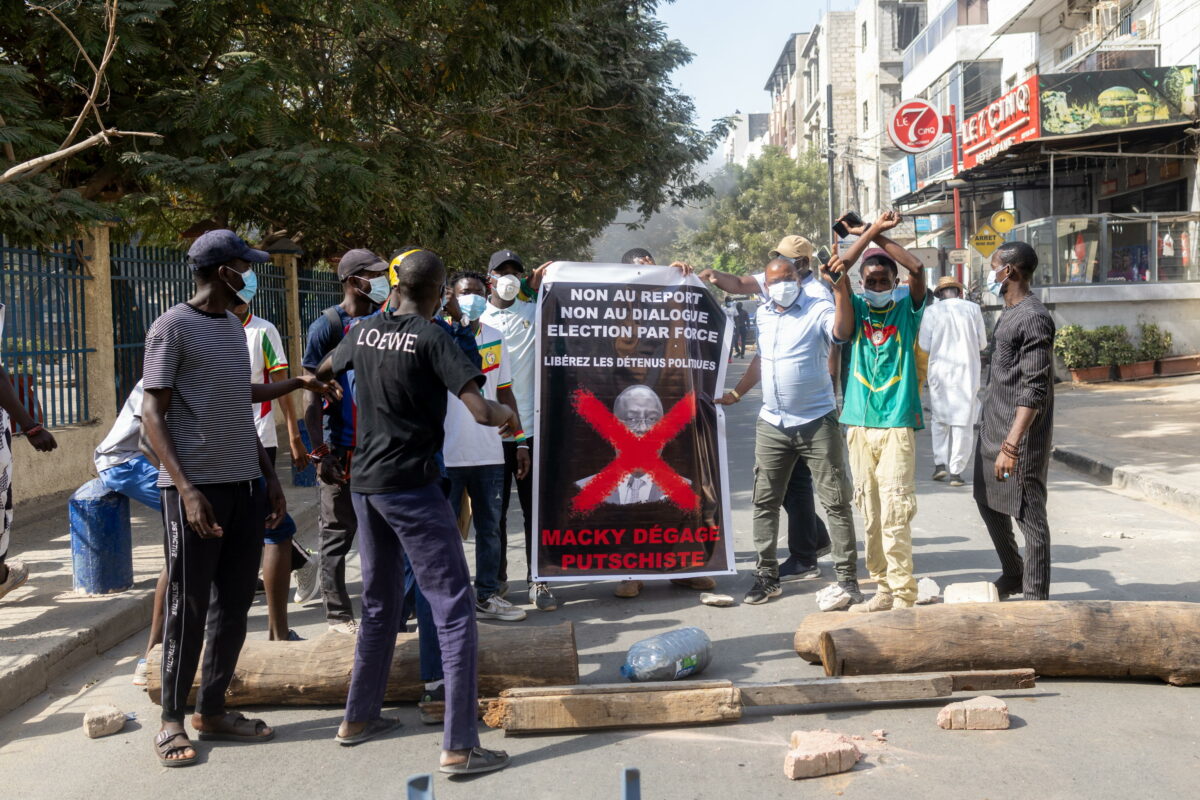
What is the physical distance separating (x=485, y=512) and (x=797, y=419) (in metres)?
1.72

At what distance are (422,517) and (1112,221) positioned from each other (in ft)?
71.8

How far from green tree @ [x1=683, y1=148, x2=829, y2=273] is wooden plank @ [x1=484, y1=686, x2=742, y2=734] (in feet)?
170

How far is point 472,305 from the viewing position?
6145mm

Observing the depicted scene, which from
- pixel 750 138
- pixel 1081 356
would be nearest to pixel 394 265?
pixel 1081 356

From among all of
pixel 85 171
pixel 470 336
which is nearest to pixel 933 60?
pixel 85 171

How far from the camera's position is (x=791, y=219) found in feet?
183

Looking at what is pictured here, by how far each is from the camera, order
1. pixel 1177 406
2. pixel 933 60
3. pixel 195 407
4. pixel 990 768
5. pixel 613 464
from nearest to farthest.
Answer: pixel 990 768 < pixel 195 407 < pixel 613 464 < pixel 1177 406 < pixel 933 60

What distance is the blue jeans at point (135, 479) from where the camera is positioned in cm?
554

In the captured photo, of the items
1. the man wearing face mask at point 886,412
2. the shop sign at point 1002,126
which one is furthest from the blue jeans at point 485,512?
the shop sign at point 1002,126

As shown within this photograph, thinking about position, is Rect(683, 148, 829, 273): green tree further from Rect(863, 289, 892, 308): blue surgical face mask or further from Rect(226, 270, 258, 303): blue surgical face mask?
Rect(226, 270, 258, 303): blue surgical face mask

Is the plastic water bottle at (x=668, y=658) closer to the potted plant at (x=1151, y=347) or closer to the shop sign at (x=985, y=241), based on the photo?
the shop sign at (x=985, y=241)

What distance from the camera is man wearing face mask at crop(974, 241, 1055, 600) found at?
5285mm

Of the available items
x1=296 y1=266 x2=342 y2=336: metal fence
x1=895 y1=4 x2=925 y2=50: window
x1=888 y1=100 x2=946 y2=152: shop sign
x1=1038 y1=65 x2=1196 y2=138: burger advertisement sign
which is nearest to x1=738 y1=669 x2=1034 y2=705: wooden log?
x1=296 y1=266 x2=342 y2=336: metal fence

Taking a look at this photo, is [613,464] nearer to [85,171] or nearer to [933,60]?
[85,171]
